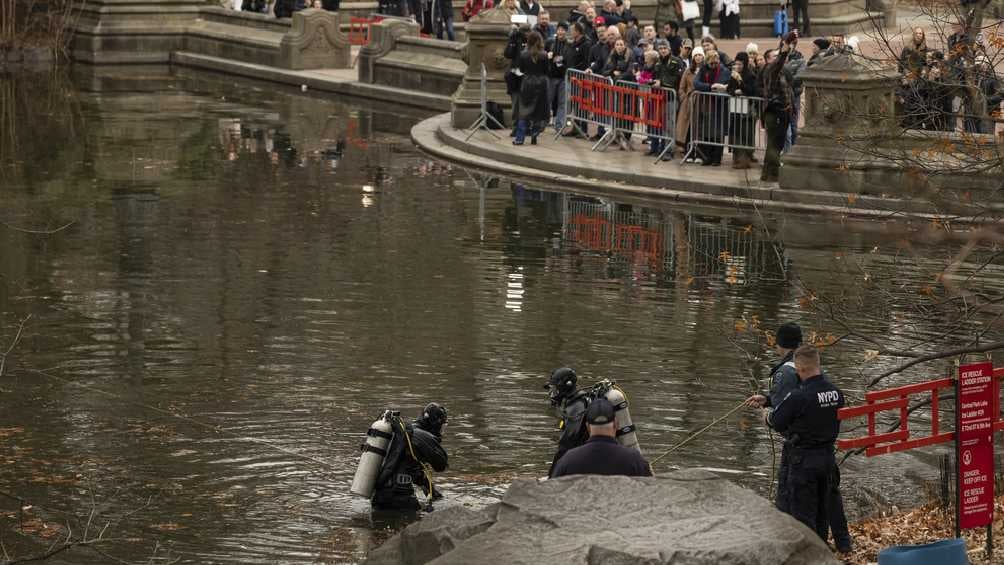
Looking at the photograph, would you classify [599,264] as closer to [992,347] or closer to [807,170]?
[807,170]

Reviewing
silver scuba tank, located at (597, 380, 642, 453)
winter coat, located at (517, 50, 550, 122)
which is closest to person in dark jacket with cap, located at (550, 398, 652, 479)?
silver scuba tank, located at (597, 380, 642, 453)

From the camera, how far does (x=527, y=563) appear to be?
28.7 feet

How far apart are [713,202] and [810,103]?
1772mm

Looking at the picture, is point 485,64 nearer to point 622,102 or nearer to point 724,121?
point 622,102

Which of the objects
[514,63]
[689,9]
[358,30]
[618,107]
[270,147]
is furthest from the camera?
[358,30]

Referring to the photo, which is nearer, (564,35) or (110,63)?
(564,35)

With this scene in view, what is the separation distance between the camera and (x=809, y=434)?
35.9 feet

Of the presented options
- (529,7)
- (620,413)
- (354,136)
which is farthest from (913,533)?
(529,7)

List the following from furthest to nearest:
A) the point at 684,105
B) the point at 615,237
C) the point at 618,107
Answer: the point at 618,107
the point at 684,105
the point at 615,237

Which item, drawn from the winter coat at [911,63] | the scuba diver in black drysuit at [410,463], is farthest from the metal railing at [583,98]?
the scuba diver in black drysuit at [410,463]

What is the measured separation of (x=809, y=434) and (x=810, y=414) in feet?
0.50

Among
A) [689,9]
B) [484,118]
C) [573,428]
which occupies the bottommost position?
[484,118]

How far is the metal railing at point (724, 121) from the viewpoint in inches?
995

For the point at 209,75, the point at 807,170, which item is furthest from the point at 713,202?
the point at 209,75
